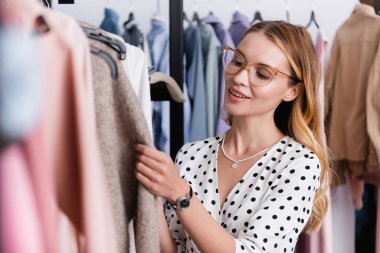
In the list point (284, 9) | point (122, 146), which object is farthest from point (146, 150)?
point (284, 9)

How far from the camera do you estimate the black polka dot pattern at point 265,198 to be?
1.07 meters

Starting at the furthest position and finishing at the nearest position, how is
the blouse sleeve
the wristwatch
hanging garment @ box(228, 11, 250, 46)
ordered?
hanging garment @ box(228, 11, 250, 46), the blouse sleeve, the wristwatch

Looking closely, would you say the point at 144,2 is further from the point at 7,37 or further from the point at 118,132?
the point at 7,37

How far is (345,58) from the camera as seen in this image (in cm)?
199

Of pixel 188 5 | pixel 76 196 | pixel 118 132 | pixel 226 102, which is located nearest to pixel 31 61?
pixel 76 196

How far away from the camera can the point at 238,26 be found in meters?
2.10

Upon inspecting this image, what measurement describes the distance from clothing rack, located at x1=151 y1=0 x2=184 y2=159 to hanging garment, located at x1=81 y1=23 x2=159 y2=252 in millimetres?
679

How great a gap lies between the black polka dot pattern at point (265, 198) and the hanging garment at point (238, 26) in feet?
3.00

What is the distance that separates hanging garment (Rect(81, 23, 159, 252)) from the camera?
67 centimetres

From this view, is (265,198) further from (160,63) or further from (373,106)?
(160,63)

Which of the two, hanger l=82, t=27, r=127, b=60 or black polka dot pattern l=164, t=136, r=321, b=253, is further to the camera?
black polka dot pattern l=164, t=136, r=321, b=253

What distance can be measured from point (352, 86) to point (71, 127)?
159 cm

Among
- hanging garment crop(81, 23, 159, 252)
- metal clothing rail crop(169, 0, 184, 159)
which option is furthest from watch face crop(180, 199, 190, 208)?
metal clothing rail crop(169, 0, 184, 159)

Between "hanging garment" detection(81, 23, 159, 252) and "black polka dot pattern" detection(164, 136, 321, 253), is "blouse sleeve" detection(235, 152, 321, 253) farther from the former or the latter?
"hanging garment" detection(81, 23, 159, 252)
